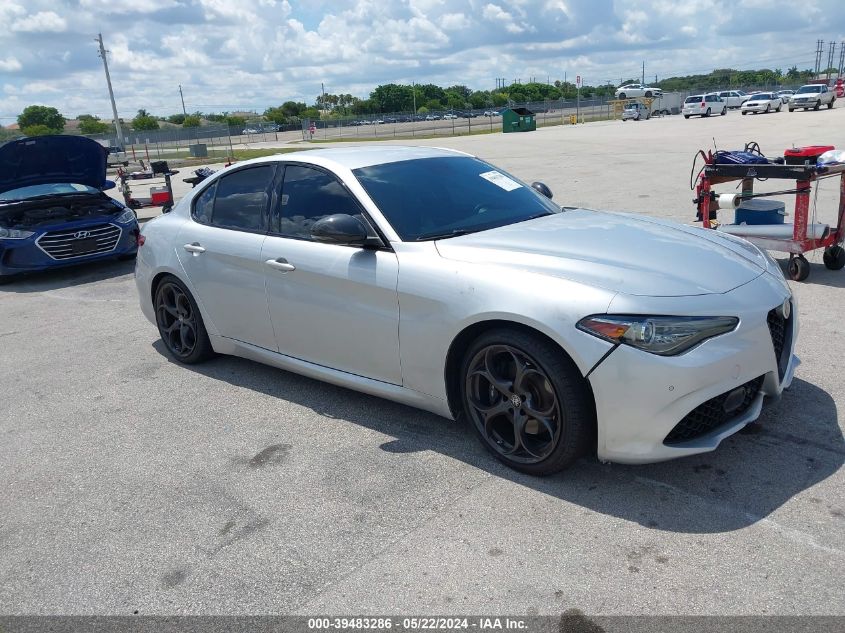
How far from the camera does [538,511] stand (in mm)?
3375

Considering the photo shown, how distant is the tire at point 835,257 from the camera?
710cm

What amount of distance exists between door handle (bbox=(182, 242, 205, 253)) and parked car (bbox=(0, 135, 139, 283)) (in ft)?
16.5

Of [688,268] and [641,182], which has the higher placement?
[688,268]

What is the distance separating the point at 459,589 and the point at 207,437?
2191 millimetres

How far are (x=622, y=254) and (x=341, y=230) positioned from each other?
1.49 metres

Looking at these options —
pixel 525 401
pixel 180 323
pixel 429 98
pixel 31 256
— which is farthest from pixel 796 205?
pixel 429 98

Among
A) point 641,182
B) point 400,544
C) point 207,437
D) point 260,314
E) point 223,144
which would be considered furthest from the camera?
point 223,144

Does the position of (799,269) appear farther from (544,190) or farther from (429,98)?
(429,98)

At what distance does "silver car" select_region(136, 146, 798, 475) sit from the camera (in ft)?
10.6

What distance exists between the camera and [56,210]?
32.3 ft

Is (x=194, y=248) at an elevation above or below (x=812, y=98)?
above

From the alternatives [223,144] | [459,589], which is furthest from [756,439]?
[223,144]

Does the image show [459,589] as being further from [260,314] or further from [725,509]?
[260,314]

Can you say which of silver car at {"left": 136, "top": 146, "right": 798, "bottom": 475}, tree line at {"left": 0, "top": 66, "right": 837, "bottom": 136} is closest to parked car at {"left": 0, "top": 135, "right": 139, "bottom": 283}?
silver car at {"left": 136, "top": 146, "right": 798, "bottom": 475}
